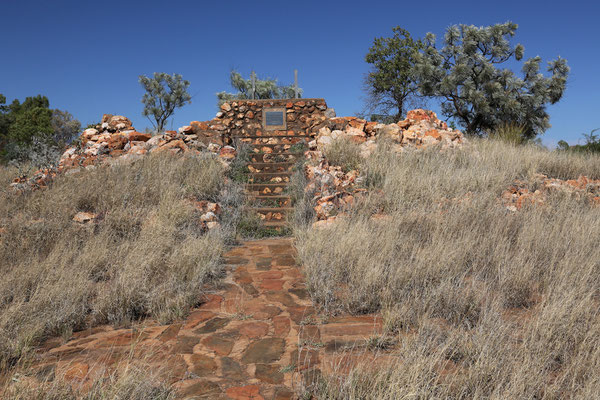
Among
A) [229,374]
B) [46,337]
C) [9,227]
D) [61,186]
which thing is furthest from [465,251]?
[61,186]

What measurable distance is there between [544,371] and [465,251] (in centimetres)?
202

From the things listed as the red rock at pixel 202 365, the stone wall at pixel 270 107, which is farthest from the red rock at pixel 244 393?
the stone wall at pixel 270 107

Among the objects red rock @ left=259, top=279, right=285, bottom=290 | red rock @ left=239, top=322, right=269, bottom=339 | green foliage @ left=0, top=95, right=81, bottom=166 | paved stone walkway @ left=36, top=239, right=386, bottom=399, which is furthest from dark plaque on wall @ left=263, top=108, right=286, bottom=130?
green foliage @ left=0, top=95, right=81, bottom=166

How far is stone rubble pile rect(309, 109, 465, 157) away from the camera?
898cm

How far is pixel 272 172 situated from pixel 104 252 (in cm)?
552

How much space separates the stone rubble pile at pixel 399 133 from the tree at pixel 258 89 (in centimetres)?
1460

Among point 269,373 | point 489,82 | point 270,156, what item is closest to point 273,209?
point 270,156

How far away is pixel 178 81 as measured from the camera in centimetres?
2995

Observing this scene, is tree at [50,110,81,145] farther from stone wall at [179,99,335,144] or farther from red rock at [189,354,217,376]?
red rock at [189,354,217,376]

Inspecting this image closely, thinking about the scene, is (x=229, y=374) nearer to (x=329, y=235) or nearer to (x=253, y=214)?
(x=329, y=235)

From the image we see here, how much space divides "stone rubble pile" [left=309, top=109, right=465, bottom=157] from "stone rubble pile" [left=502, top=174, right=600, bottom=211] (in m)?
2.02

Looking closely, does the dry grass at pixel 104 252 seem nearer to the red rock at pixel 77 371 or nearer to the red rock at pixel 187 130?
the red rock at pixel 77 371

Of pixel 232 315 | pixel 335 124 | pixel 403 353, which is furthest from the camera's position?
pixel 335 124

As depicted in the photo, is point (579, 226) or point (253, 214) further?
point (253, 214)
